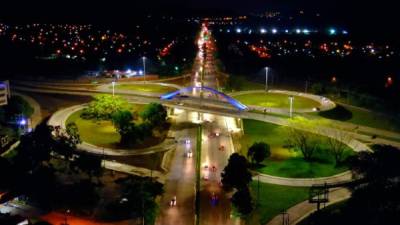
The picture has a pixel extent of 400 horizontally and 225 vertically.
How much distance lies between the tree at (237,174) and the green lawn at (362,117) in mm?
27372

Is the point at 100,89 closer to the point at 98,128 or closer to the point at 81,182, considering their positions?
the point at 98,128

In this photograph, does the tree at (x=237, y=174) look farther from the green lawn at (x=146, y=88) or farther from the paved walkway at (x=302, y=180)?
the green lawn at (x=146, y=88)

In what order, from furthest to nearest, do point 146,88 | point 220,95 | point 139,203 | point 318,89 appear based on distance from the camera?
point 146,88, point 318,89, point 220,95, point 139,203

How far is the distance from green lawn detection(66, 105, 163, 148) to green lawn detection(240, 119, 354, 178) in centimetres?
1057

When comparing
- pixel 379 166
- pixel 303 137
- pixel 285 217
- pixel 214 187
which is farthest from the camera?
pixel 303 137

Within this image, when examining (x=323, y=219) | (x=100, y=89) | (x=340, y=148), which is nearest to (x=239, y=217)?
(x=323, y=219)

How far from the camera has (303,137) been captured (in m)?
48.2

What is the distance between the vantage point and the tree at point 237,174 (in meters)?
38.3

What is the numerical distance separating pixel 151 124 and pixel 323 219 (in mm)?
30169

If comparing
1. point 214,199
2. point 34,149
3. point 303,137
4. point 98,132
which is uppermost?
point 303,137

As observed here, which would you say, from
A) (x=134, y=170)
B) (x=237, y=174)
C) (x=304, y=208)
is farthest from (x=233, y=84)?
(x=304, y=208)

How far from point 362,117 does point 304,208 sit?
3151 cm

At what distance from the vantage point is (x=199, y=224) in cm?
3431

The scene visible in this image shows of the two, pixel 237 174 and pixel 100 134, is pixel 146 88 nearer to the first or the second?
pixel 100 134
